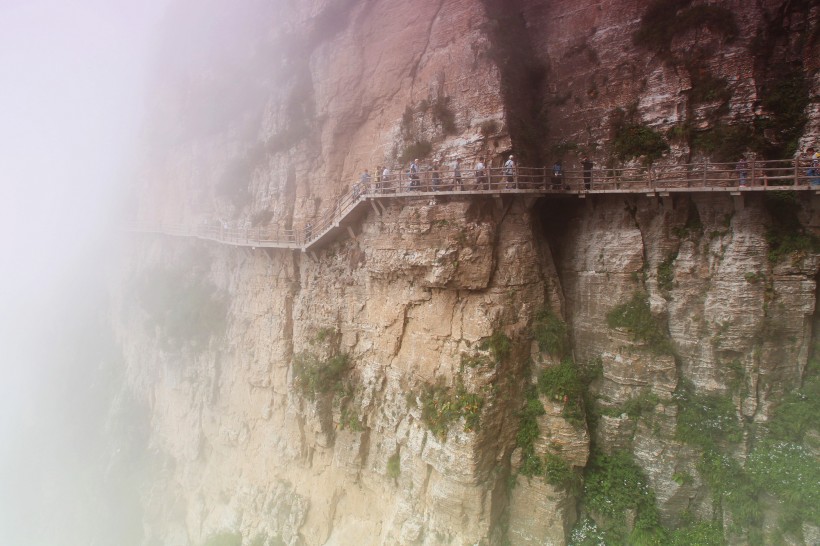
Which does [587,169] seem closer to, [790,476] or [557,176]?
[557,176]

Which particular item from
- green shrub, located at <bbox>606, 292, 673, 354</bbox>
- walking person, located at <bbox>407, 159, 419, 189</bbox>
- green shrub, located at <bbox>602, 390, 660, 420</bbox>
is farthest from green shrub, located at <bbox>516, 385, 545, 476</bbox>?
walking person, located at <bbox>407, 159, 419, 189</bbox>

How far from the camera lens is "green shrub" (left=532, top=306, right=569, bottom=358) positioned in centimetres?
1295

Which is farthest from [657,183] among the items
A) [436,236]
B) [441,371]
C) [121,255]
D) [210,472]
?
[121,255]

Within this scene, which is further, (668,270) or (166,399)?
(166,399)

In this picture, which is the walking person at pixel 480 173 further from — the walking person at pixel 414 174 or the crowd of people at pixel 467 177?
the walking person at pixel 414 174

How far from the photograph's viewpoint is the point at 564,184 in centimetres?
1398

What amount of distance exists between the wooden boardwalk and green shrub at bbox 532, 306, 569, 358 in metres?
4.05

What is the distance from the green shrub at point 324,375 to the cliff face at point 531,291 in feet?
0.27

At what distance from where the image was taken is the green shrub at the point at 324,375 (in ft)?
53.2

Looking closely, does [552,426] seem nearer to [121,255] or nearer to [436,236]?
[436,236]

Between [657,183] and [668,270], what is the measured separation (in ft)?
9.02

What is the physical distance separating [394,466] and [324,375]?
14.7ft

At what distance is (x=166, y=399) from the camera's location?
2683cm

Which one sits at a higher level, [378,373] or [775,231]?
[775,231]
